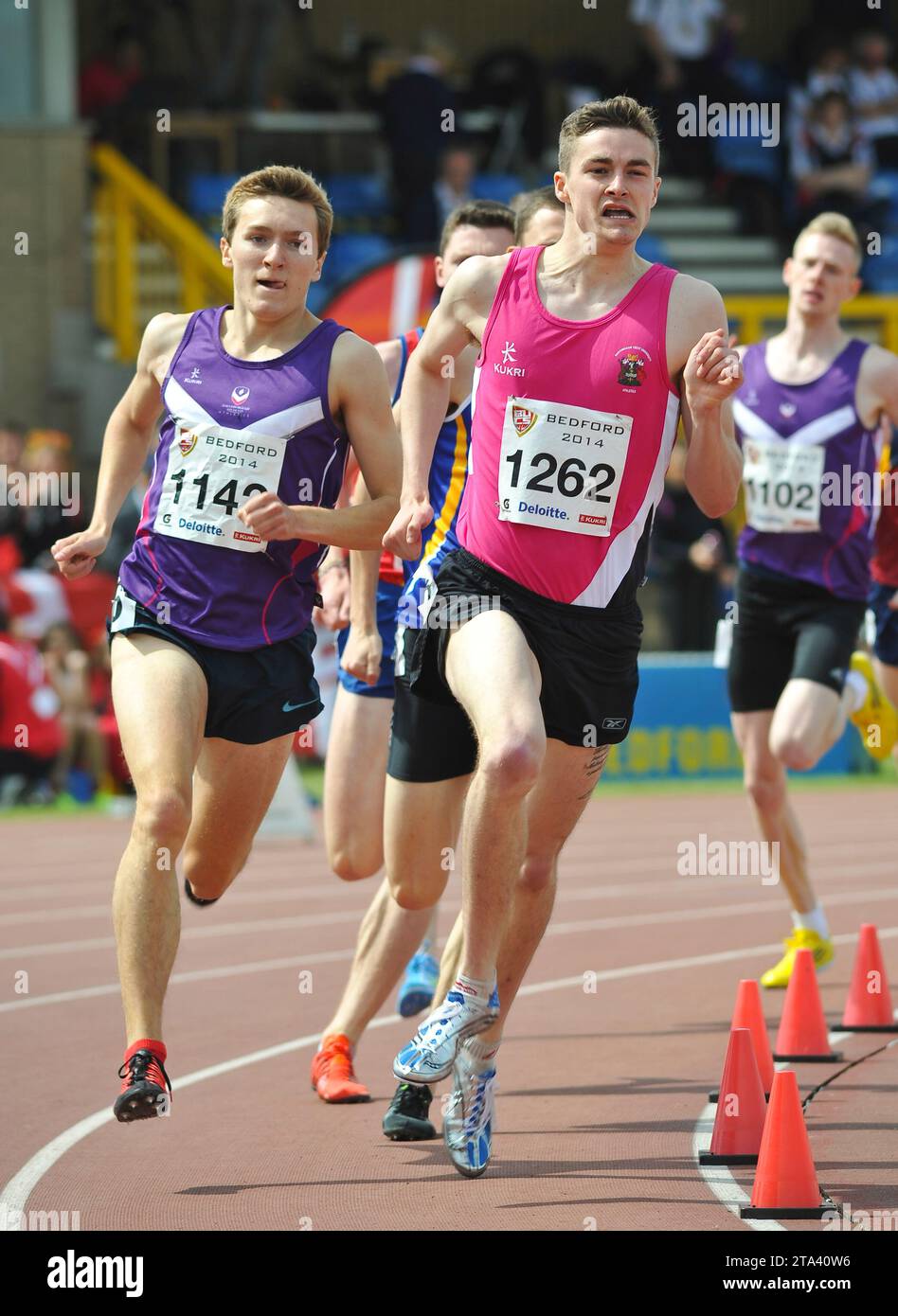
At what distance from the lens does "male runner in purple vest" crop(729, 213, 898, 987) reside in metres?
8.99

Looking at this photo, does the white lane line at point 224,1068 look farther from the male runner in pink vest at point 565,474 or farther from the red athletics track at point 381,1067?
the male runner in pink vest at point 565,474

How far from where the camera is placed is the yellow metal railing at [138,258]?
69.1 feet

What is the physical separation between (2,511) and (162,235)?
4.68 m

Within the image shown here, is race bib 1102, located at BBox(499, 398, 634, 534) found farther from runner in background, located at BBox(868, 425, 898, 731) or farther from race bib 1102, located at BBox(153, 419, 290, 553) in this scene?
runner in background, located at BBox(868, 425, 898, 731)

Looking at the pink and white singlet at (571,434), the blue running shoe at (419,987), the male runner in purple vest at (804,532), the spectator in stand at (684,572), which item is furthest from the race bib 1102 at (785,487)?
the spectator in stand at (684,572)

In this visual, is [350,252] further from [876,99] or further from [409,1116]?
[409,1116]

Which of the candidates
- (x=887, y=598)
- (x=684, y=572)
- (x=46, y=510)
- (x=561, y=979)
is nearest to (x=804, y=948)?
(x=561, y=979)

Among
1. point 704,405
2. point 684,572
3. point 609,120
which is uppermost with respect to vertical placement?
point 609,120

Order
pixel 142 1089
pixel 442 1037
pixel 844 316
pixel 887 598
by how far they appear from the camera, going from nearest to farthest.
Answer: pixel 142 1089 → pixel 442 1037 → pixel 887 598 → pixel 844 316

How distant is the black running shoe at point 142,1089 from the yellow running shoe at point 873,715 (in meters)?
5.19

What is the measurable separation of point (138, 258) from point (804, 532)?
14.0 meters

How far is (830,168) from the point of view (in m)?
24.7

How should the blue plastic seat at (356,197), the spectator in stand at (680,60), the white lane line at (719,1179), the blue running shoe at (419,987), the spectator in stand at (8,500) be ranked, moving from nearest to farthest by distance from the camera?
the white lane line at (719,1179)
the blue running shoe at (419,987)
the spectator in stand at (8,500)
the blue plastic seat at (356,197)
the spectator in stand at (680,60)

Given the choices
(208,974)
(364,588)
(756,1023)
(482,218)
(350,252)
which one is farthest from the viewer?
(350,252)
